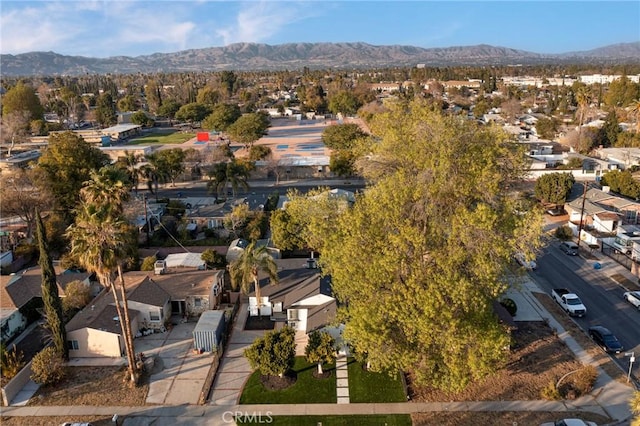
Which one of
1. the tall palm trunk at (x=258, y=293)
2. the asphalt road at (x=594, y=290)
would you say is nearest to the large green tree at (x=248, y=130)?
the asphalt road at (x=594, y=290)

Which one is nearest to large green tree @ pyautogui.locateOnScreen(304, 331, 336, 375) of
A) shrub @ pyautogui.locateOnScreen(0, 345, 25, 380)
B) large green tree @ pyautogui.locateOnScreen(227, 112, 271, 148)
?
shrub @ pyautogui.locateOnScreen(0, 345, 25, 380)

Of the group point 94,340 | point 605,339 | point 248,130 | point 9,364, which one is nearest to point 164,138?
point 248,130

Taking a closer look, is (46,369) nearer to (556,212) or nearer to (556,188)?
(556,188)

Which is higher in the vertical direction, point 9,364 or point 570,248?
point 9,364

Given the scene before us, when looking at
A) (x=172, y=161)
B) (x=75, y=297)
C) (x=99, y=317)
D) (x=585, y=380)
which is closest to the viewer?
(x=585, y=380)

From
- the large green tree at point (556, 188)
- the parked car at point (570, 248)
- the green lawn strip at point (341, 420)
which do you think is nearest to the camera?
the green lawn strip at point (341, 420)

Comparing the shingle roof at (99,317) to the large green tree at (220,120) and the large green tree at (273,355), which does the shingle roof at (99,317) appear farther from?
the large green tree at (220,120)
